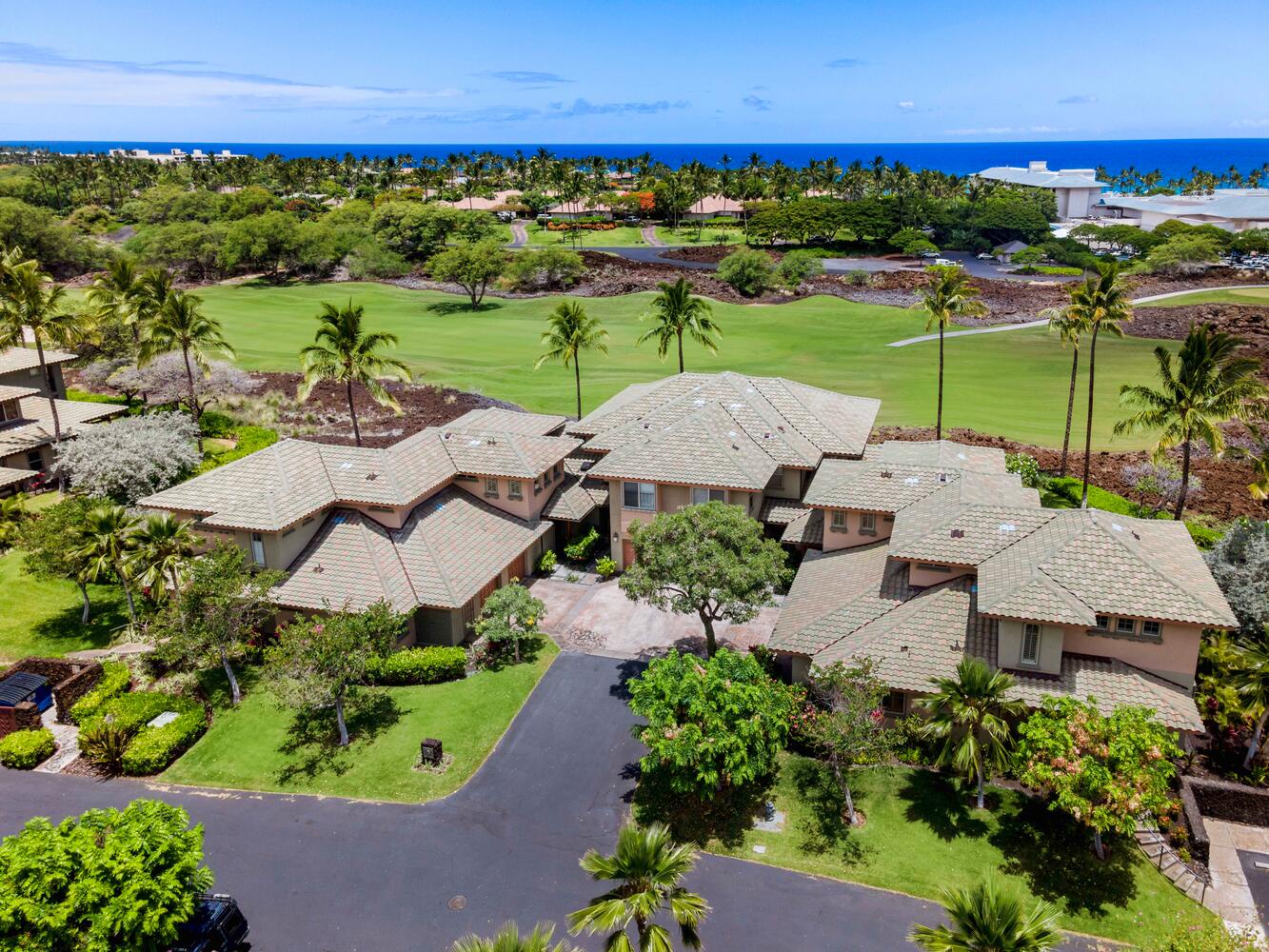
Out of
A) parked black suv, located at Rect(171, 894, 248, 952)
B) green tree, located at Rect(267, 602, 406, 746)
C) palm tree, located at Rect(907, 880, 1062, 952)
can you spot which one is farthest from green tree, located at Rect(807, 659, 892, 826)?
parked black suv, located at Rect(171, 894, 248, 952)

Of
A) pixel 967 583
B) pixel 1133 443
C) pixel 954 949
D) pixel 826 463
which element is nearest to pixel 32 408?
pixel 826 463

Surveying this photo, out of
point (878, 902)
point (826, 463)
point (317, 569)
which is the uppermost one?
point (826, 463)

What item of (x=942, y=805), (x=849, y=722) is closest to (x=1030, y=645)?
(x=942, y=805)

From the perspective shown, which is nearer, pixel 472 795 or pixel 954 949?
pixel 954 949

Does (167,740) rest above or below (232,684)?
below

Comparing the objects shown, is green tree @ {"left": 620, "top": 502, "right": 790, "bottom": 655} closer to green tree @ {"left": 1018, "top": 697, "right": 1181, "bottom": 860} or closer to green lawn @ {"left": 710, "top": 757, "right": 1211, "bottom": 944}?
green lawn @ {"left": 710, "top": 757, "right": 1211, "bottom": 944}

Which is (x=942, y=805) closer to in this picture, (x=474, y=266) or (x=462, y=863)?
(x=462, y=863)

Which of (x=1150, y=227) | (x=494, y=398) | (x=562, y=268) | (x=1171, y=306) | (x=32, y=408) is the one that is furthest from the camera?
(x=1150, y=227)

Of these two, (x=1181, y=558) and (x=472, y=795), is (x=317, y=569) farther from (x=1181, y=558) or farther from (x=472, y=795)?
(x=1181, y=558)

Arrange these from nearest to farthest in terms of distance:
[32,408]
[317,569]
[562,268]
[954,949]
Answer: [954,949], [317,569], [32,408], [562,268]
